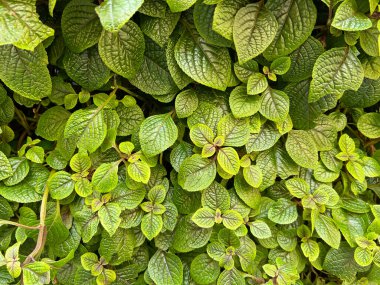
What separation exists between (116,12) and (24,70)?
25 centimetres

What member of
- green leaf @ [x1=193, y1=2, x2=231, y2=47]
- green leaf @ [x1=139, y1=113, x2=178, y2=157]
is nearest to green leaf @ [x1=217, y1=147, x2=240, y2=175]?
green leaf @ [x1=139, y1=113, x2=178, y2=157]

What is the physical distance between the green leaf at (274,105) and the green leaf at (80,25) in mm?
362

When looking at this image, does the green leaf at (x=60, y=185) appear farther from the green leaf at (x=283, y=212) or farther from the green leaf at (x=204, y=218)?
the green leaf at (x=283, y=212)

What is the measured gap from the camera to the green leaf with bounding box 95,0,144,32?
0.57m

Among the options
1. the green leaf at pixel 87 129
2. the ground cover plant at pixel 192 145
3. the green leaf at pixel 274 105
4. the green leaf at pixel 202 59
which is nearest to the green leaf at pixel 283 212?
the ground cover plant at pixel 192 145

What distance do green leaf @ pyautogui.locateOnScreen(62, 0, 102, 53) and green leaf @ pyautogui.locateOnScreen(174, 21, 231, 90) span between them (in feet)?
0.53

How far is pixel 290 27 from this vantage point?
2.53ft

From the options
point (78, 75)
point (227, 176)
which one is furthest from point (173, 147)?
point (78, 75)

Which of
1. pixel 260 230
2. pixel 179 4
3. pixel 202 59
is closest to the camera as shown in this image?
pixel 179 4

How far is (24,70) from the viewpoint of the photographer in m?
0.73

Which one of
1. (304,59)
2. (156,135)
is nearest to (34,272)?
(156,135)

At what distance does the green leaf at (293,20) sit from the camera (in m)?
0.76

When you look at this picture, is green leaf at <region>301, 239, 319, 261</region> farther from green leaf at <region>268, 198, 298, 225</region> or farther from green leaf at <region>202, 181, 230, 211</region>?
green leaf at <region>202, 181, 230, 211</region>

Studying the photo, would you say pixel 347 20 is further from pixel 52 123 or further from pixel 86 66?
pixel 52 123
